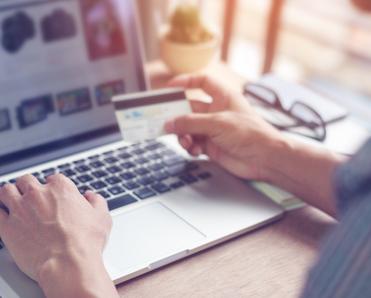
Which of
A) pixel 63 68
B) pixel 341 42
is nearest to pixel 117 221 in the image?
pixel 63 68

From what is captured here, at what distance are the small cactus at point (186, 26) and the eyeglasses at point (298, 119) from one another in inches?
7.8

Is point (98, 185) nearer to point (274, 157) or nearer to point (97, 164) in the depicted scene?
point (97, 164)

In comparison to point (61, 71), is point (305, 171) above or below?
below

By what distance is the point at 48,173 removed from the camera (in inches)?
30.5

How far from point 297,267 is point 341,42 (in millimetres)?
2347

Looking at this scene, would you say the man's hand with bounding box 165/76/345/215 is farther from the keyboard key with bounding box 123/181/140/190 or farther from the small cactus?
the small cactus

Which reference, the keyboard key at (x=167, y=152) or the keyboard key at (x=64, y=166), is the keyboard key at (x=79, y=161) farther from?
the keyboard key at (x=167, y=152)

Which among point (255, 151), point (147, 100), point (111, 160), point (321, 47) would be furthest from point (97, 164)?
point (321, 47)

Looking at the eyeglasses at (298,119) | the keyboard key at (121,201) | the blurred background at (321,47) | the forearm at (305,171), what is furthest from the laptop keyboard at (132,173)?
the blurred background at (321,47)

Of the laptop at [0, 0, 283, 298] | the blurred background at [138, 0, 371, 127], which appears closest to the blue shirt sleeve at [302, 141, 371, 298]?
the laptop at [0, 0, 283, 298]

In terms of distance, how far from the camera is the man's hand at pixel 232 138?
813 millimetres

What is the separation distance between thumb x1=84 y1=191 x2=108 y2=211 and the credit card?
0.15m

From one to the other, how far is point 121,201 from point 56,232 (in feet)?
0.43

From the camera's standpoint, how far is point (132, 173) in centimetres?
79
